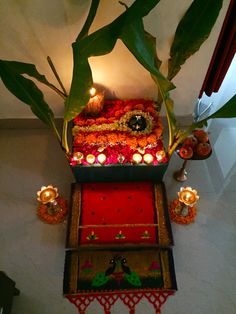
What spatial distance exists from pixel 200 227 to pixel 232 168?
0.54 m

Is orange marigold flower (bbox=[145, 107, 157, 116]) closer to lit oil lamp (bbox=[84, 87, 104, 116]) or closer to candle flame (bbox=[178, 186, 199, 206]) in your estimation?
lit oil lamp (bbox=[84, 87, 104, 116])

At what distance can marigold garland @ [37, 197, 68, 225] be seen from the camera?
63.1 inches

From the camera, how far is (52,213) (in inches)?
63.2

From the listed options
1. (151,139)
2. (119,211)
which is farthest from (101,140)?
(119,211)

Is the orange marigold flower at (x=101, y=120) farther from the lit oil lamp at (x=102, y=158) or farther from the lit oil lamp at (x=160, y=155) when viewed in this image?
the lit oil lamp at (x=160, y=155)

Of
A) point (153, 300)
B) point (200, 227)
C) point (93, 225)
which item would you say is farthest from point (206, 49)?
point (153, 300)

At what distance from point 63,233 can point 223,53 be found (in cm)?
146

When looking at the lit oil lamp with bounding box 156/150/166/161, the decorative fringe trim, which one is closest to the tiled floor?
the decorative fringe trim

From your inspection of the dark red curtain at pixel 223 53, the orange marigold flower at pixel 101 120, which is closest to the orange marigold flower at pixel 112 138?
the orange marigold flower at pixel 101 120

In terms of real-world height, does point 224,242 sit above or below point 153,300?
above

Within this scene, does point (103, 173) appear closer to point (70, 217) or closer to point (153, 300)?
point (70, 217)

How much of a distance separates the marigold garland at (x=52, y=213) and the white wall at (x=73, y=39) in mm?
706

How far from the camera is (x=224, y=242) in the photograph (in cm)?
156

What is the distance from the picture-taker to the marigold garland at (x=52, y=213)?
1.60m
